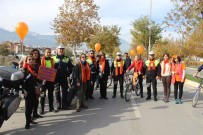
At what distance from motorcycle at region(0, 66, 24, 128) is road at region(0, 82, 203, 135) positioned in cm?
74

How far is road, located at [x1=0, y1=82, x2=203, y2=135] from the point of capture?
7062mm

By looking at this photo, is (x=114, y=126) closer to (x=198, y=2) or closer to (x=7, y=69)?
(x=7, y=69)

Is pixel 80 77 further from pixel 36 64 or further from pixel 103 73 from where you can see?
pixel 103 73

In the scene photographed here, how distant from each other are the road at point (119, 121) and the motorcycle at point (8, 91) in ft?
2.42

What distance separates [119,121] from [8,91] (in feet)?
9.91

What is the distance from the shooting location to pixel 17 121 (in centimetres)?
817

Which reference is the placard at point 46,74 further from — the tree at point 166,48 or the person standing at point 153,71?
the tree at point 166,48

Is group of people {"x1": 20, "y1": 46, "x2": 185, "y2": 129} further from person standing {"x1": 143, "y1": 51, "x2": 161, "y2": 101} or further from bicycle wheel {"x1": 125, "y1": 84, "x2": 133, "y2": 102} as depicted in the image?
bicycle wheel {"x1": 125, "y1": 84, "x2": 133, "y2": 102}

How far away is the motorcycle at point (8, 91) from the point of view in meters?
6.27

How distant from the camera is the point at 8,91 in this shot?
21.8 ft

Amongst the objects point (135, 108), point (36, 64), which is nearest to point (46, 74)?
point (36, 64)

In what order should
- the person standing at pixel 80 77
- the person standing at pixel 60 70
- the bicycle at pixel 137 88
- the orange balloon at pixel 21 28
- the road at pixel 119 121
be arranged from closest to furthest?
the road at pixel 119 121 < the person standing at pixel 60 70 < the person standing at pixel 80 77 < the bicycle at pixel 137 88 < the orange balloon at pixel 21 28

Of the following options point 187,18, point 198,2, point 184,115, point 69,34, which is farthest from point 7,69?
point 69,34

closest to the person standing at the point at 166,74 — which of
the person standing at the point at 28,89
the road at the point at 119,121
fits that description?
the road at the point at 119,121
